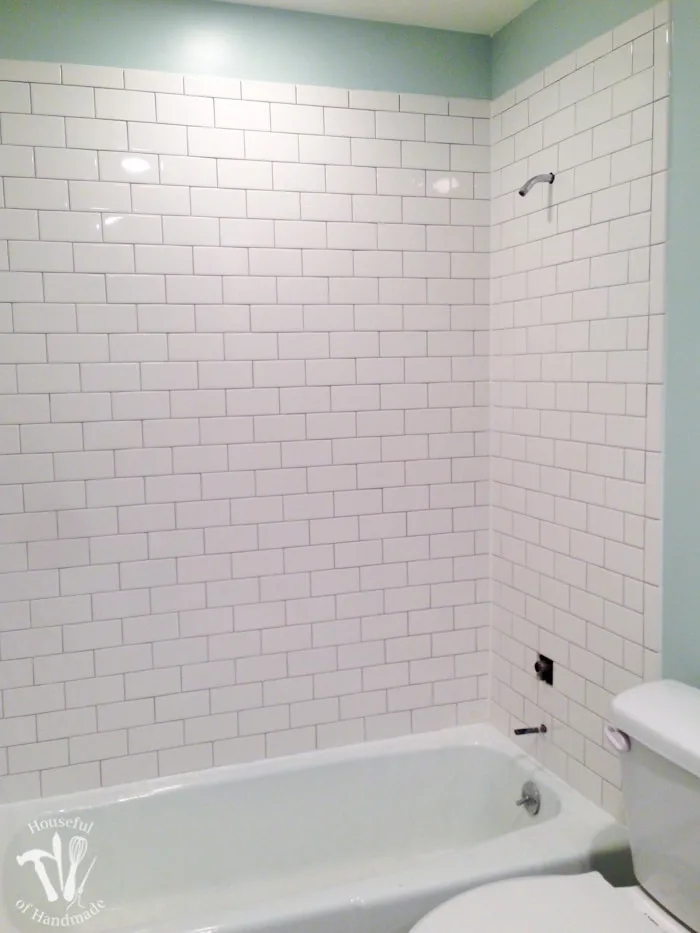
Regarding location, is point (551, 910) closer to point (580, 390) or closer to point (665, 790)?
point (665, 790)

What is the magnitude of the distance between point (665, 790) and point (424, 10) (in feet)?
7.01

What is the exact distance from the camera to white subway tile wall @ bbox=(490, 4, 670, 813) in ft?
6.02

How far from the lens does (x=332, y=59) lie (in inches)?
89.5

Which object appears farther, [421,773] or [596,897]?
[421,773]

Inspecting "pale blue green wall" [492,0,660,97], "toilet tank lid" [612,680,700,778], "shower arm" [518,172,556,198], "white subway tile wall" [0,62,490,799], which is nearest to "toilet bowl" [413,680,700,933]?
"toilet tank lid" [612,680,700,778]

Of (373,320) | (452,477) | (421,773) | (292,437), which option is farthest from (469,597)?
(373,320)

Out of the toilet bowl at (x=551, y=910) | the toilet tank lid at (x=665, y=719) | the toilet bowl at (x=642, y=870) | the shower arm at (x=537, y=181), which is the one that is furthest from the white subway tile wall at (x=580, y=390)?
the toilet bowl at (x=551, y=910)

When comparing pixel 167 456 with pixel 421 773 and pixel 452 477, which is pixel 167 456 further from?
pixel 421 773

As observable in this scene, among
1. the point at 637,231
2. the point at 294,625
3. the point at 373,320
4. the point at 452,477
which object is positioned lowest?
the point at 294,625

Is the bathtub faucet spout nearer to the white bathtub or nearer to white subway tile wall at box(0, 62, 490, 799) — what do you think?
the white bathtub

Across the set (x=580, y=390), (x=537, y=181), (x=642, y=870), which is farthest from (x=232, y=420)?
(x=642, y=870)

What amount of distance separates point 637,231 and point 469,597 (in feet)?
4.16

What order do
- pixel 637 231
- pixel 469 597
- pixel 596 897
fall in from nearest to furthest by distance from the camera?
pixel 596 897 → pixel 637 231 → pixel 469 597

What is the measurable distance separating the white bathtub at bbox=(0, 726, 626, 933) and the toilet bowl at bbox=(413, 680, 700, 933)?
0.81 ft
